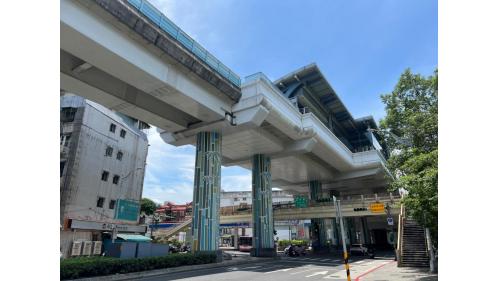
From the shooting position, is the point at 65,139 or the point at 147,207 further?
the point at 147,207

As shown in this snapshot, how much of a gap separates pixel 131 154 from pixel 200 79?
76.7 ft

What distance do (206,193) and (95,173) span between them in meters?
16.4

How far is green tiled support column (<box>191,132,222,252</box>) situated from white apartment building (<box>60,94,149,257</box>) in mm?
A: 8346

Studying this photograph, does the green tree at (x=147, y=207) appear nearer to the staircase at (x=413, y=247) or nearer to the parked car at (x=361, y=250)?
the parked car at (x=361, y=250)

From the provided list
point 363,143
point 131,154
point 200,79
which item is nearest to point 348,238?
point 363,143

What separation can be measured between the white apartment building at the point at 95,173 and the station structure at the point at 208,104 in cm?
976

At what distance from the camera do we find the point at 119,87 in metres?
25.4

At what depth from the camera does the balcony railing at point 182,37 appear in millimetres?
21688

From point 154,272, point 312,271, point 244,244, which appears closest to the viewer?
point 154,272

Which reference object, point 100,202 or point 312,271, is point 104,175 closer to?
point 100,202

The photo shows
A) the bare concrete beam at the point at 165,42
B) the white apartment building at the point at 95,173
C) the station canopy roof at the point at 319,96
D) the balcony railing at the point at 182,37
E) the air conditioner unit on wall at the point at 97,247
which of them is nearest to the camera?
the bare concrete beam at the point at 165,42

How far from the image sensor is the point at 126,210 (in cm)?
3297

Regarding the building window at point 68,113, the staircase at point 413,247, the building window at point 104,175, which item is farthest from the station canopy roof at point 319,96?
the building window at point 68,113

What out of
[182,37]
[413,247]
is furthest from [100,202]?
[413,247]
